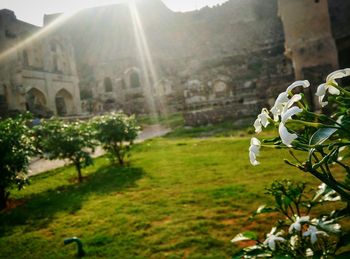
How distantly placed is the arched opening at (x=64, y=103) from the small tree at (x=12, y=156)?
21.1 metres

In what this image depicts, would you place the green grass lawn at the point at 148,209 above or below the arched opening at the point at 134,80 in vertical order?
below

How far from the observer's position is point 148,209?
5.07 metres

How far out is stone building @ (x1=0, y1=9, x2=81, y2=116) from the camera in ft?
71.9

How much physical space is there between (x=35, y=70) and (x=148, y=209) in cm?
2140

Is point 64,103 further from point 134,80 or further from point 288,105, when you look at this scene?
point 288,105

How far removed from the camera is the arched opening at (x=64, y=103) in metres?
27.1

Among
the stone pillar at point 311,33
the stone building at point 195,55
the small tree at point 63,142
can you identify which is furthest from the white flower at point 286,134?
the stone pillar at point 311,33

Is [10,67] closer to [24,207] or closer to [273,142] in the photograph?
[24,207]

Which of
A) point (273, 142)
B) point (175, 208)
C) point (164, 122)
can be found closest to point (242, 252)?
point (273, 142)

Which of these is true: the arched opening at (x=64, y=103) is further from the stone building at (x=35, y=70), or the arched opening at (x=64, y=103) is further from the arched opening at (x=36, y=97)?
the arched opening at (x=36, y=97)

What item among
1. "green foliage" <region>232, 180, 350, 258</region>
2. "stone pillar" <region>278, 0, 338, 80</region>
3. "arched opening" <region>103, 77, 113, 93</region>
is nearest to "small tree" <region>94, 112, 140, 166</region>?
"green foliage" <region>232, 180, 350, 258</region>

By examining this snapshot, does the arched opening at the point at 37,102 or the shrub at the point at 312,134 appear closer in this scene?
the shrub at the point at 312,134

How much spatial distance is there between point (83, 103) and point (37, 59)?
6740 mm

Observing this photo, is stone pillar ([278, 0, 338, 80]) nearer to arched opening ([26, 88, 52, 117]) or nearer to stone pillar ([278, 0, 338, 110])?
stone pillar ([278, 0, 338, 110])
